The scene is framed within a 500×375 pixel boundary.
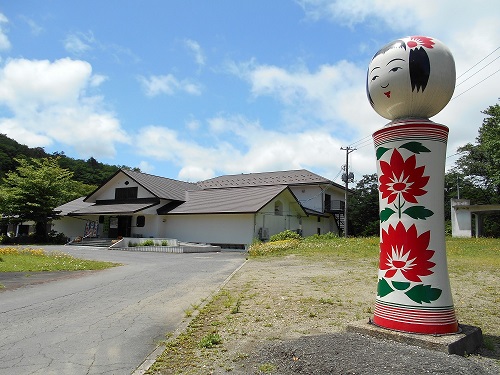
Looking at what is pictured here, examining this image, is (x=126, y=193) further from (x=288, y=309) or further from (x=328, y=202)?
(x=288, y=309)

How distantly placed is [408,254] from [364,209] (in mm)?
35306

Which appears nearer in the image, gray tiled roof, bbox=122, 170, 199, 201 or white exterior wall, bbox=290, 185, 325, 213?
gray tiled roof, bbox=122, 170, 199, 201

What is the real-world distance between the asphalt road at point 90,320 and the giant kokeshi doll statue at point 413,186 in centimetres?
324

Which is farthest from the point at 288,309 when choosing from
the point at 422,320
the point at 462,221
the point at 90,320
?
the point at 462,221

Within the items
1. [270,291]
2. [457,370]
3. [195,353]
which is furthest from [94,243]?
[457,370]

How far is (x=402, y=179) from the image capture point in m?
5.03

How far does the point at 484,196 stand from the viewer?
42781mm

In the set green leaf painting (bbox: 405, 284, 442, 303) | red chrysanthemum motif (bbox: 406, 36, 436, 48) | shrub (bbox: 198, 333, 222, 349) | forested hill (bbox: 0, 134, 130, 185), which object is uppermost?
forested hill (bbox: 0, 134, 130, 185)

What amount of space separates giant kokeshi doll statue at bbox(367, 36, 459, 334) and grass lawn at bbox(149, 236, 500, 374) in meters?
0.90

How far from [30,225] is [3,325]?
1649 inches

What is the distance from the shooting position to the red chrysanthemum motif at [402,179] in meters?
4.93

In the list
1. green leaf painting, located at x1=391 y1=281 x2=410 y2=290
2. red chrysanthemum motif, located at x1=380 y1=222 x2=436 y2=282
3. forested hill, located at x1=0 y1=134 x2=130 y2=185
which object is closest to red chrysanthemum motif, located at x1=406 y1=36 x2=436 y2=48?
red chrysanthemum motif, located at x1=380 y1=222 x2=436 y2=282

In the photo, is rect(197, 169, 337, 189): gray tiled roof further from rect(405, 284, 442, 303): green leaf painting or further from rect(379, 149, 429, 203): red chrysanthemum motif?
rect(405, 284, 442, 303): green leaf painting

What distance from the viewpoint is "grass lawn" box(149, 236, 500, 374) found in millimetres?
4684
